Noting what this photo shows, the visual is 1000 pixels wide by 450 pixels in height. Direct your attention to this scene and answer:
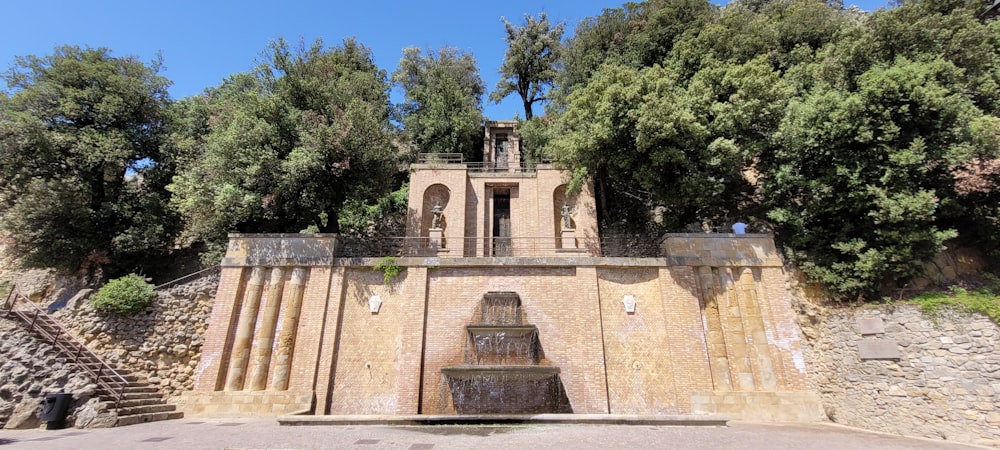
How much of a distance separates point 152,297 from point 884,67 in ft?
76.8

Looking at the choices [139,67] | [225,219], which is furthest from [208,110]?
[225,219]

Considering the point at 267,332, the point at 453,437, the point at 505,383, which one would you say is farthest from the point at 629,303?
the point at 267,332

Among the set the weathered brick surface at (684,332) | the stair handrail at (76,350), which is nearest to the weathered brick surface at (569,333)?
the weathered brick surface at (684,332)

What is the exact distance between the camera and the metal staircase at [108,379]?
10.9 metres

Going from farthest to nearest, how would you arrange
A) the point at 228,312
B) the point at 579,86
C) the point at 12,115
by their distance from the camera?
1. the point at 579,86
2. the point at 12,115
3. the point at 228,312

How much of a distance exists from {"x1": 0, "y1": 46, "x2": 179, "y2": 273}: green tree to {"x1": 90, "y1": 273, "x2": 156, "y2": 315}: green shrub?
433 cm

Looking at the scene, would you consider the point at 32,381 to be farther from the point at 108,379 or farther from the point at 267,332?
the point at 267,332

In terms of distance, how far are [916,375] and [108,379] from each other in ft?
69.8

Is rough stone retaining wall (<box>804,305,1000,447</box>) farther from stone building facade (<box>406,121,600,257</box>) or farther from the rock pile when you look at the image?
the rock pile

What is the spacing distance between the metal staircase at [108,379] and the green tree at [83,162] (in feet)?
14.5

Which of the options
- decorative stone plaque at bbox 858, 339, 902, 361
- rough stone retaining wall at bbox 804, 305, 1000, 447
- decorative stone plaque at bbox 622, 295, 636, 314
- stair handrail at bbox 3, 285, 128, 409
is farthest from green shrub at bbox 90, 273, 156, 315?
decorative stone plaque at bbox 858, 339, 902, 361

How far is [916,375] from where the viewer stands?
1038cm

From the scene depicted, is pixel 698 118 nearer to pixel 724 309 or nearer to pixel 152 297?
pixel 724 309

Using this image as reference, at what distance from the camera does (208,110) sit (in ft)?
68.6
